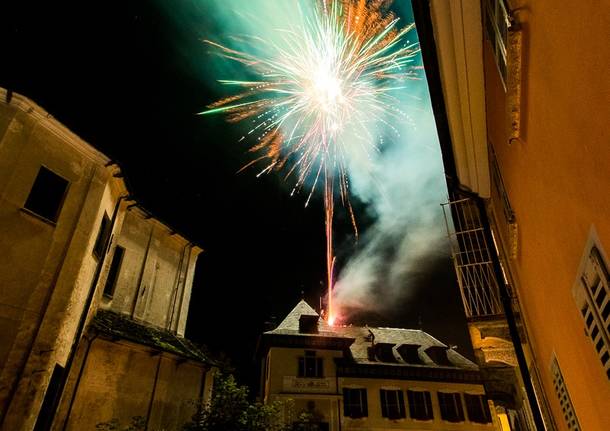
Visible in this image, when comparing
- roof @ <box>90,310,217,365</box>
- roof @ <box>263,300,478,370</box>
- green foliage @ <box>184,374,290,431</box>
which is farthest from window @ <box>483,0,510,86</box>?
roof @ <box>263,300,478,370</box>

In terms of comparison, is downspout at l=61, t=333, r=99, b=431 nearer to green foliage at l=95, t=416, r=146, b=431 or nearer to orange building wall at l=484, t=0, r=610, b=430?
green foliage at l=95, t=416, r=146, b=431

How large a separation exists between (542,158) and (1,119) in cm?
1201

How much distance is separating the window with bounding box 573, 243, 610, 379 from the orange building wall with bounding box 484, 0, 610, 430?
0.51 ft

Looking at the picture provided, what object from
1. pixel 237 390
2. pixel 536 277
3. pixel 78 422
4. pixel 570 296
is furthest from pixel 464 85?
pixel 78 422

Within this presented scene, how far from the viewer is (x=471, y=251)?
41.5ft

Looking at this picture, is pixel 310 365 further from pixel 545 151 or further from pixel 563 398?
pixel 545 151

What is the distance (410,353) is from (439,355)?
7.50 feet

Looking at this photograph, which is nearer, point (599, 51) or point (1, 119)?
point (599, 51)

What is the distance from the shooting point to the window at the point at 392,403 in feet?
79.2

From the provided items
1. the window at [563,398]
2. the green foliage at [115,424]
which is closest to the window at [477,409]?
the green foliage at [115,424]

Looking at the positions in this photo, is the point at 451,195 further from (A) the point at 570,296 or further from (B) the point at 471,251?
(A) the point at 570,296

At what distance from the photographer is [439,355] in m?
28.1

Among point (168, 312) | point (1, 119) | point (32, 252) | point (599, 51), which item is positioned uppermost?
point (1, 119)

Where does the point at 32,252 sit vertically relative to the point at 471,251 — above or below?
below
